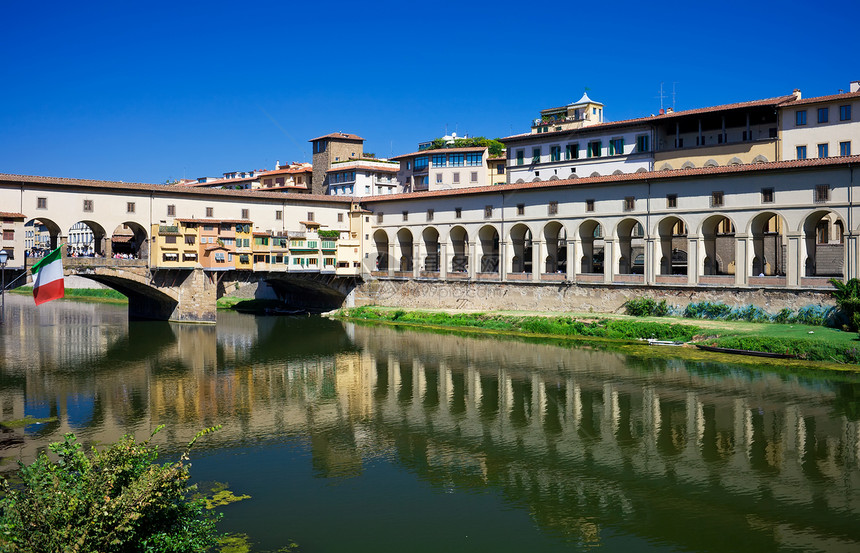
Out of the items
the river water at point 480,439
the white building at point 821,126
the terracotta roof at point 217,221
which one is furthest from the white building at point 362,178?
the river water at point 480,439

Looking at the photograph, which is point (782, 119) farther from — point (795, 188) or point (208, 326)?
point (208, 326)

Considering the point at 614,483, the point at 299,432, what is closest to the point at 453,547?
the point at 614,483

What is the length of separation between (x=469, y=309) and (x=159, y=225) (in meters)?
24.3

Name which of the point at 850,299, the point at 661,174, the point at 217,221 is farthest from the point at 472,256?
the point at 850,299

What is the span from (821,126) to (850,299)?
19158 millimetres

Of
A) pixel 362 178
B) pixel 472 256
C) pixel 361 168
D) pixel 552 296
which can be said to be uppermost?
pixel 361 168

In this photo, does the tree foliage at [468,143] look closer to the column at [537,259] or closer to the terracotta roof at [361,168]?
the terracotta roof at [361,168]

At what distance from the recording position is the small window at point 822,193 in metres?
44.7

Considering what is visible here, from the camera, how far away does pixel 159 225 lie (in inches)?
2290

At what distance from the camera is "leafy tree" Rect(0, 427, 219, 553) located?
11727 mm

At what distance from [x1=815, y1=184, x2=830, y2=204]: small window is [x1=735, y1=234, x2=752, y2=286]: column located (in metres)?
4.48

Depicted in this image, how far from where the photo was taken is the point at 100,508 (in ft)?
39.1

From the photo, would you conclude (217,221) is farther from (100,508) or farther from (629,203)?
(100,508)

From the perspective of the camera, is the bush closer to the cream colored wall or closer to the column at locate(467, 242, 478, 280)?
the cream colored wall
